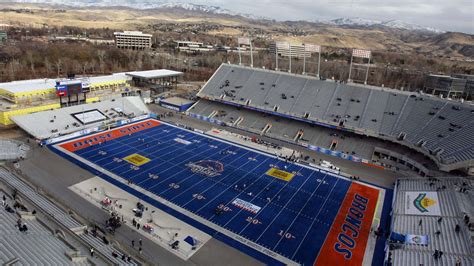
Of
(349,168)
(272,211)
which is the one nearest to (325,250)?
(272,211)

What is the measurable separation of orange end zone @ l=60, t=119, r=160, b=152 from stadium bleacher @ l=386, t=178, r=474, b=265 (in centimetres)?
3951

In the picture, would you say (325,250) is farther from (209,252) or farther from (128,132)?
(128,132)

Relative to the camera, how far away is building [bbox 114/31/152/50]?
439ft

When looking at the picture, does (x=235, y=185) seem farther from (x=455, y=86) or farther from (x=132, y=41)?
(x=132, y=41)

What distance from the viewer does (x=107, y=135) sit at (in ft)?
159

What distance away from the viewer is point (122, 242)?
2580cm

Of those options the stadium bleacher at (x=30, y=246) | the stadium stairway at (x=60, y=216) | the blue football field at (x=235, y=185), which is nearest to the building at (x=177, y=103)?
the blue football field at (x=235, y=185)

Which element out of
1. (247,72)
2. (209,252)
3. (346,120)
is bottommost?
(209,252)

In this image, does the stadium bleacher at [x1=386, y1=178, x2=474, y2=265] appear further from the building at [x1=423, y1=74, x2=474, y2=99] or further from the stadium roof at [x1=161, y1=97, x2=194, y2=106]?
the building at [x1=423, y1=74, x2=474, y2=99]

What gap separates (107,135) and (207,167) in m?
18.9

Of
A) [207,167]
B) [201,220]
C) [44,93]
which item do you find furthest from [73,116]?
[201,220]

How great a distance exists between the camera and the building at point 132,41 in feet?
439

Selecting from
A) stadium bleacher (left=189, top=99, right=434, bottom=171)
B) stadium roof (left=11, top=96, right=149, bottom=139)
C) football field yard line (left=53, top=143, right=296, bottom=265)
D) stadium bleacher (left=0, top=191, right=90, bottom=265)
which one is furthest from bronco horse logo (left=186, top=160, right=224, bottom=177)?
stadium roof (left=11, top=96, right=149, bottom=139)

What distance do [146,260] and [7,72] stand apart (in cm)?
7910
